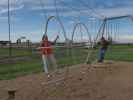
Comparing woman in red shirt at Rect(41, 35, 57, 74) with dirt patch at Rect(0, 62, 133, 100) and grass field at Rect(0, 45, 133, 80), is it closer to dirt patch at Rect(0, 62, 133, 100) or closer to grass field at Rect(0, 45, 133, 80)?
dirt patch at Rect(0, 62, 133, 100)

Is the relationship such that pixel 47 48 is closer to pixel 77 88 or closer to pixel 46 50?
pixel 46 50

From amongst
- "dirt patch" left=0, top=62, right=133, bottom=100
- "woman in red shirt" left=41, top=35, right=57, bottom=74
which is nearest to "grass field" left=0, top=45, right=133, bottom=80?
"dirt patch" left=0, top=62, right=133, bottom=100

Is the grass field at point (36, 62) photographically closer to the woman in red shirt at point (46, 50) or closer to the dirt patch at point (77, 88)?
the dirt patch at point (77, 88)

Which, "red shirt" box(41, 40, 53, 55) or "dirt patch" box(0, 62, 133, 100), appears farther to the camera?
"red shirt" box(41, 40, 53, 55)

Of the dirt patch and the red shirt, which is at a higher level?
the red shirt

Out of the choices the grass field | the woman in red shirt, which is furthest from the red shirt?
the grass field

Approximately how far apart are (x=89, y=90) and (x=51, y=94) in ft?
3.89

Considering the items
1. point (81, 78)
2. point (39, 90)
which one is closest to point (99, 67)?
point (81, 78)

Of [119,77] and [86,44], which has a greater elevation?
[86,44]

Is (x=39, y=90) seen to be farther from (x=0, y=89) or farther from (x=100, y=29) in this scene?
(x=100, y=29)

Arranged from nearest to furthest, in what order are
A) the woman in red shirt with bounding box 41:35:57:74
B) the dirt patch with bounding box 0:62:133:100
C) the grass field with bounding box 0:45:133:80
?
the dirt patch with bounding box 0:62:133:100 < the woman in red shirt with bounding box 41:35:57:74 < the grass field with bounding box 0:45:133:80

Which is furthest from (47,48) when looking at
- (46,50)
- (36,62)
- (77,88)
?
(36,62)

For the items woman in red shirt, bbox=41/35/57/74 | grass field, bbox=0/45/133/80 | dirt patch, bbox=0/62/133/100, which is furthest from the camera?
grass field, bbox=0/45/133/80

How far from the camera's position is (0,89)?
11.6m
